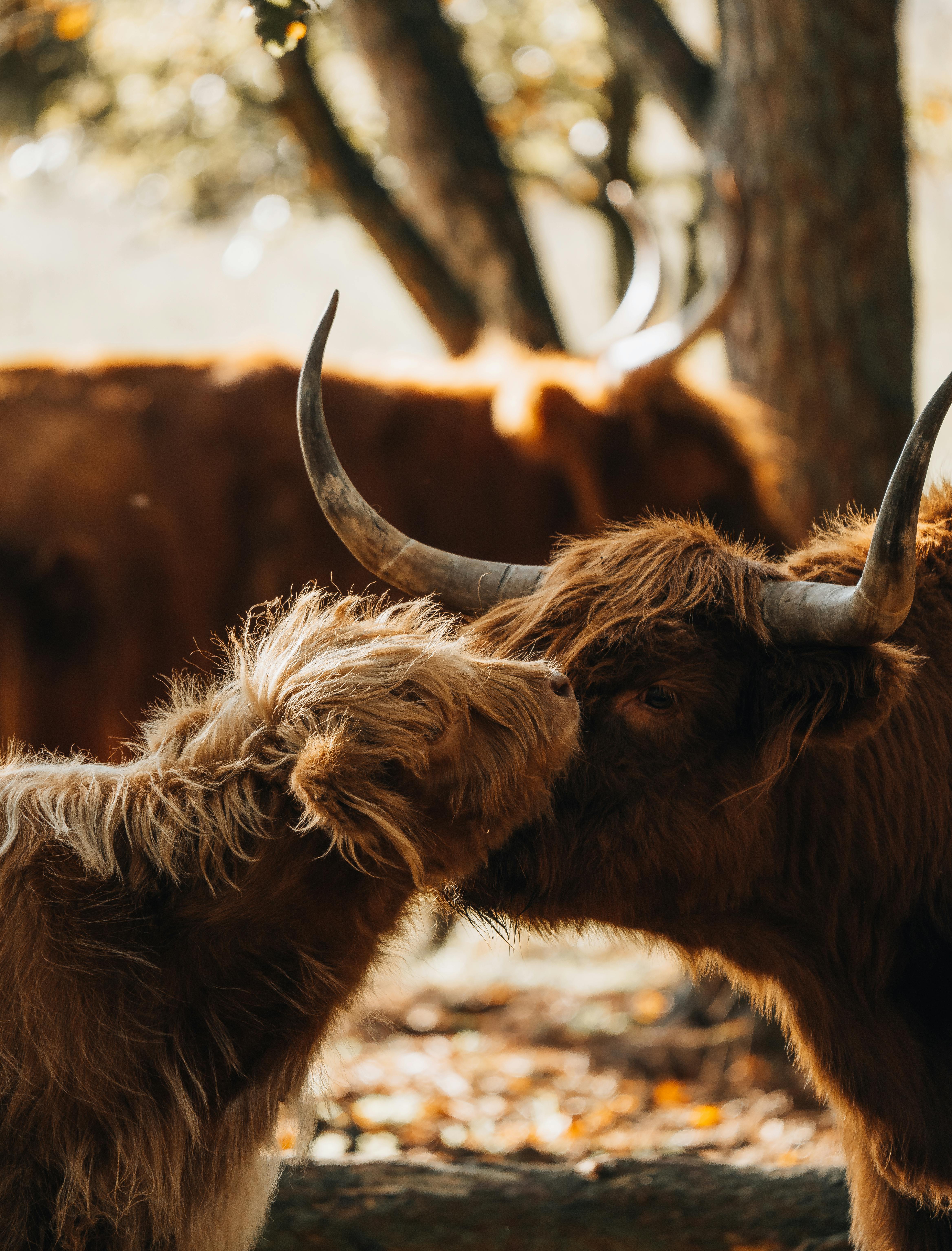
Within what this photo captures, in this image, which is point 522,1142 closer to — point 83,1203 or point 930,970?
point 930,970

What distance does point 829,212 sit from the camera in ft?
16.6

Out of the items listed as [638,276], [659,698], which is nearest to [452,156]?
[638,276]

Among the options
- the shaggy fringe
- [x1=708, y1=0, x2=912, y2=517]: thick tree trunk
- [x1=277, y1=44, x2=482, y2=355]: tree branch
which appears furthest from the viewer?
[x1=277, y1=44, x2=482, y2=355]: tree branch

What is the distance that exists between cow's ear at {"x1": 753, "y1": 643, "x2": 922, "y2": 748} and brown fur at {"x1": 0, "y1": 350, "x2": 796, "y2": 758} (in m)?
2.90

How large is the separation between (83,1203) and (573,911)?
1.24 meters

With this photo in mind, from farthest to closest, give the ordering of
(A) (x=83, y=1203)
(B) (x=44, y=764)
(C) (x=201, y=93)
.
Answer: (C) (x=201, y=93) → (B) (x=44, y=764) → (A) (x=83, y=1203)

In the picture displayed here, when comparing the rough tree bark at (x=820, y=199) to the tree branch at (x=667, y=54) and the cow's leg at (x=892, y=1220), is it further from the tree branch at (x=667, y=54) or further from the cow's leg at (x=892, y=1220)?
the cow's leg at (x=892, y=1220)

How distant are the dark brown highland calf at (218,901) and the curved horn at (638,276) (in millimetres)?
4387

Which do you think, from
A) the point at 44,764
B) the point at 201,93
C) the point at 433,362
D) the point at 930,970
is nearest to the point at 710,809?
the point at 930,970

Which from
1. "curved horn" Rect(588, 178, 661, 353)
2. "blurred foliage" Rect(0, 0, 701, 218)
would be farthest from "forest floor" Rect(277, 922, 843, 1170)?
"blurred foliage" Rect(0, 0, 701, 218)

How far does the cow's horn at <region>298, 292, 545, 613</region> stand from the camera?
2744mm

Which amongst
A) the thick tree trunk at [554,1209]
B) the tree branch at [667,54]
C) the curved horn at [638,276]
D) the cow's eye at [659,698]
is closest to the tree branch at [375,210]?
the curved horn at [638,276]

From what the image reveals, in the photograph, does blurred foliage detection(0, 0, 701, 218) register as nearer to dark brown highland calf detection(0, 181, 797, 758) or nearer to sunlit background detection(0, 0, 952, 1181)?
sunlit background detection(0, 0, 952, 1181)

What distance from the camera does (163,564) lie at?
563 centimetres
